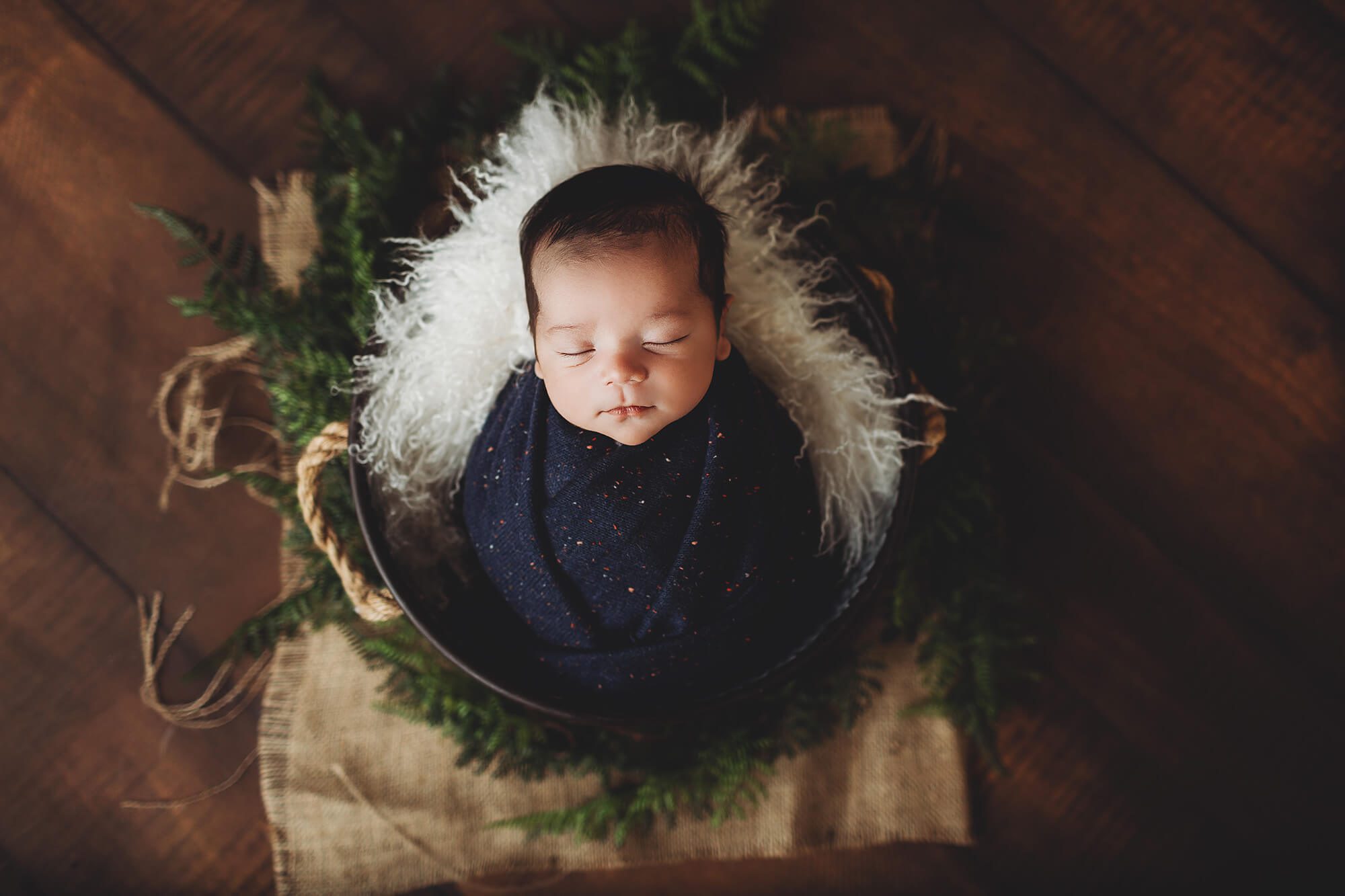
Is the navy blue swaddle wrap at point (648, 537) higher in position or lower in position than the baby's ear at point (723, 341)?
lower

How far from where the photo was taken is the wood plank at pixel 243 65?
4.45ft

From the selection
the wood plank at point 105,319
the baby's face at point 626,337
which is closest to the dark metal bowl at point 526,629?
the baby's face at point 626,337

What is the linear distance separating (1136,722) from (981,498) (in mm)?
571

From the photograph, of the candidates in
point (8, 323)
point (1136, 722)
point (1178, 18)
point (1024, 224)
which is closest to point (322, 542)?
point (8, 323)

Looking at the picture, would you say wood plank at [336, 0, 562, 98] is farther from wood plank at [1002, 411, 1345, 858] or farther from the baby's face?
wood plank at [1002, 411, 1345, 858]

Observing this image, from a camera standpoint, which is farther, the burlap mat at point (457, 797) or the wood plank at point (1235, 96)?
the wood plank at point (1235, 96)

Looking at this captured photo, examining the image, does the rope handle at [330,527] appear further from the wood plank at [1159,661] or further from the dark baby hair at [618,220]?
the wood plank at [1159,661]

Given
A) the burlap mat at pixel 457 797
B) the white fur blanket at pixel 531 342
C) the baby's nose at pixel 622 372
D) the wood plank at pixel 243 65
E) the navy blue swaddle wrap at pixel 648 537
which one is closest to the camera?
the baby's nose at pixel 622 372

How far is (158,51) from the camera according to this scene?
136 centimetres

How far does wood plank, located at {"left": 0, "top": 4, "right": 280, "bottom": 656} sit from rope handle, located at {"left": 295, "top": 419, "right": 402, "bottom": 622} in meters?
0.40

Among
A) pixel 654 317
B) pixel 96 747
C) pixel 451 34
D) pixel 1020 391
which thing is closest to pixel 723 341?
pixel 654 317

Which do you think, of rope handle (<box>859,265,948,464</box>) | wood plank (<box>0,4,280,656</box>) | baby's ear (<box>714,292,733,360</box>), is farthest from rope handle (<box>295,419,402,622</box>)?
rope handle (<box>859,265,948,464</box>)

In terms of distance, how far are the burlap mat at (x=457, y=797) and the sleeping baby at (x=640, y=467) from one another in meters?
0.33

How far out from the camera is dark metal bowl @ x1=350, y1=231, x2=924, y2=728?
3.34ft
